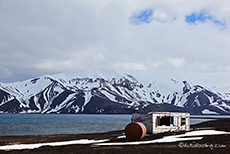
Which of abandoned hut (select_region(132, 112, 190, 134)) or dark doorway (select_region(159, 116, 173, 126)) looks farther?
dark doorway (select_region(159, 116, 173, 126))

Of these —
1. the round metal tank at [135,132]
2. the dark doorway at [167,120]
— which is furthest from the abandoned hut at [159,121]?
the round metal tank at [135,132]

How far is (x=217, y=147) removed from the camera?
2808 cm

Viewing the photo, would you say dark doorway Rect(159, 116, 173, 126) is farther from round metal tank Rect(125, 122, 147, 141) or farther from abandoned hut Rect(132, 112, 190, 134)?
round metal tank Rect(125, 122, 147, 141)

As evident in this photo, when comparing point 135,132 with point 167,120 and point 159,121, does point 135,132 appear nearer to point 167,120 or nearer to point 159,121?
point 159,121

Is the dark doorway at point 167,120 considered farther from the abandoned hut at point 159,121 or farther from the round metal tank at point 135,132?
the round metal tank at point 135,132

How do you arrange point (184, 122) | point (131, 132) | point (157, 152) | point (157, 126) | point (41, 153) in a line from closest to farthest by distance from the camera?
point (157, 152) → point (41, 153) → point (131, 132) → point (157, 126) → point (184, 122)

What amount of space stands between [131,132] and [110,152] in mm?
12163

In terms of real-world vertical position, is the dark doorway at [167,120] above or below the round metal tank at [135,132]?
above

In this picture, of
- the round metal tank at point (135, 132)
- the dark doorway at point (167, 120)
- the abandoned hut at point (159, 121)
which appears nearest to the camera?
A: the round metal tank at point (135, 132)

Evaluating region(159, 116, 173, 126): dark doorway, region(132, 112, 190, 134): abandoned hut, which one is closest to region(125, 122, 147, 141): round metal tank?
region(132, 112, 190, 134): abandoned hut

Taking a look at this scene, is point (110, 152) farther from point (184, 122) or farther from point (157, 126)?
point (184, 122)

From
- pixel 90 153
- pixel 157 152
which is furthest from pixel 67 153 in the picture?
pixel 157 152

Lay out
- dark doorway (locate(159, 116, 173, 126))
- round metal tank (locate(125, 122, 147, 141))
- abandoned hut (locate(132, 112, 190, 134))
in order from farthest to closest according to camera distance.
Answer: dark doorway (locate(159, 116, 173, 126))
abandoned hut (locate(132, 112, 190, 134))
round metal tank (locate(125, 122, 147, 141))

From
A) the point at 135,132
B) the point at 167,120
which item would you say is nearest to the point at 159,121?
the point at 167,120
